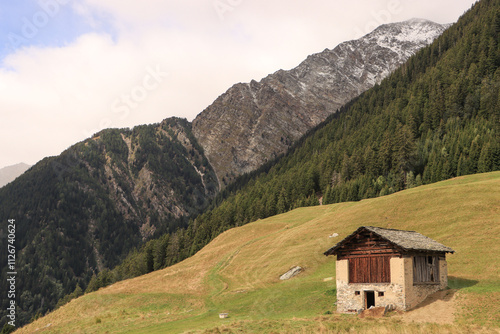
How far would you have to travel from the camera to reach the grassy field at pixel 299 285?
37.2m

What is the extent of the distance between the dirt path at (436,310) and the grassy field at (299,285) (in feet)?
2.73

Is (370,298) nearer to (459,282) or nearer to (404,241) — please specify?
(404,241)

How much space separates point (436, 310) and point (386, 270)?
583 centimetres

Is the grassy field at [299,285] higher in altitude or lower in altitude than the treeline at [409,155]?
lower

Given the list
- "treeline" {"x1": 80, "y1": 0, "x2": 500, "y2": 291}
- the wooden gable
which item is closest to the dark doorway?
the wooden gable

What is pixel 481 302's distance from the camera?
3791 cm

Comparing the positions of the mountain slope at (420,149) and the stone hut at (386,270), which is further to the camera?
the mountain slope at (420,149)

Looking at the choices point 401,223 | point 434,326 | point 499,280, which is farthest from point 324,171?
point 434,326

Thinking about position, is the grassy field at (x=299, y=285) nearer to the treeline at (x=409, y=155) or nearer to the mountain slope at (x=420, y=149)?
the mountain slope at (x=420, y=149)

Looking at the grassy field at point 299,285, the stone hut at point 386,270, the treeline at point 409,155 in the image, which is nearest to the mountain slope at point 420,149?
the treeline at point 409,155

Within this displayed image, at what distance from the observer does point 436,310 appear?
39.5 meters

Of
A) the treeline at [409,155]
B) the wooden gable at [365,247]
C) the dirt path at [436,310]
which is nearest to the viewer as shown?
the dirt path at [436,310]

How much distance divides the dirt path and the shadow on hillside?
9.92 ft

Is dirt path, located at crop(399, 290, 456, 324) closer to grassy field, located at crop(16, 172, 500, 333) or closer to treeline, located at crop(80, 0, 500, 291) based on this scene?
grassy field, located at crop(16, 172, 500, 333)
